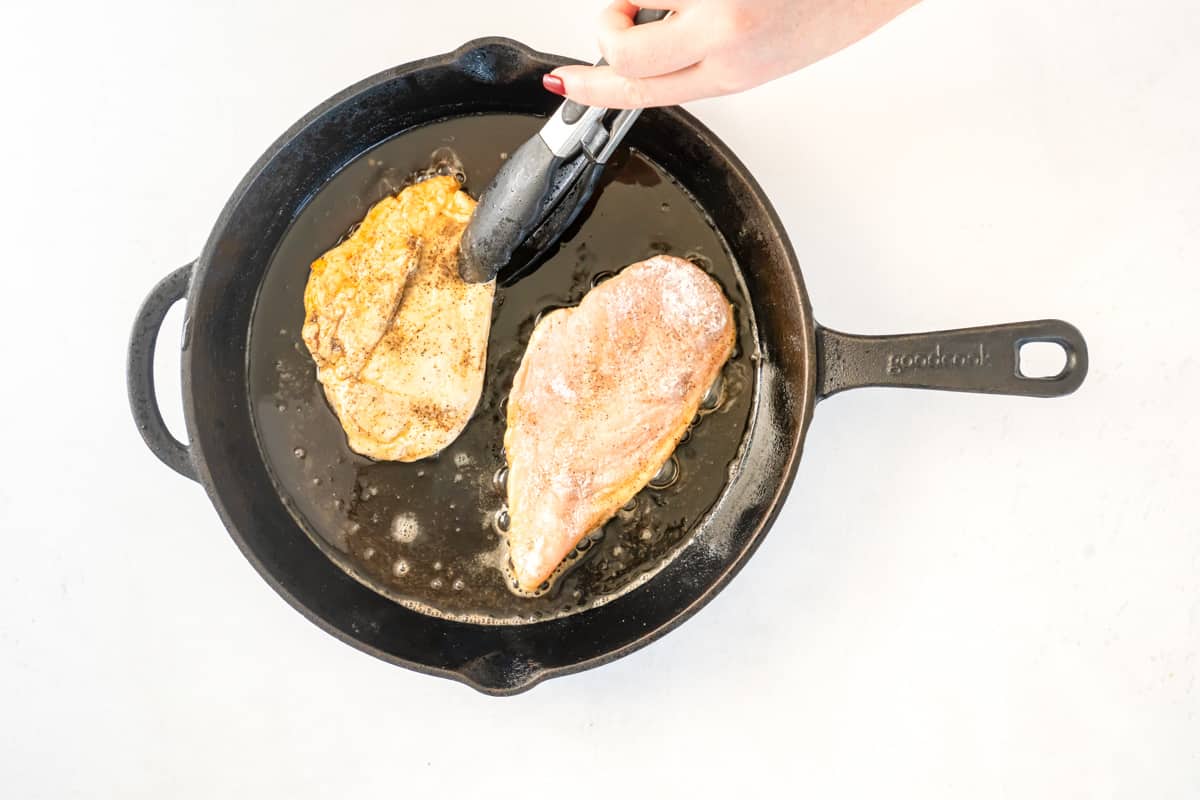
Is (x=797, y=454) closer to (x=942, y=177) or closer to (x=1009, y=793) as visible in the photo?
(x=942, y=177)

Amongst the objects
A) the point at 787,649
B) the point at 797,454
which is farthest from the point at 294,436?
the point at 787,649

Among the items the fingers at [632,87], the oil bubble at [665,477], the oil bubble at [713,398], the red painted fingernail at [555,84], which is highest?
the red painted fingernail at [555,84]

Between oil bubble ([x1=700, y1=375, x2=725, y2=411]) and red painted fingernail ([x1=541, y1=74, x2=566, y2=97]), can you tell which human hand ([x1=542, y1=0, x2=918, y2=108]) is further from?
oil bubble ([x1=700, y1=375, x2=725, y2=411])

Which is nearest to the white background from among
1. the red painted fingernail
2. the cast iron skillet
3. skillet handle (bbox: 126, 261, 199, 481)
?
the cast iron skillet

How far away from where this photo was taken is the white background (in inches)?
61.6

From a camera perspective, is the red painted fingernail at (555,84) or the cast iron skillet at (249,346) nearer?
the red painted fingernail at (555,84)

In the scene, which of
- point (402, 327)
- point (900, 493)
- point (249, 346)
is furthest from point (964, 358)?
point (249, 346)

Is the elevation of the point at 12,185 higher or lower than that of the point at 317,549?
higher

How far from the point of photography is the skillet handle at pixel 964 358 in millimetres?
1265

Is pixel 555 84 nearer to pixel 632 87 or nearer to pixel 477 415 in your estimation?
pixel 632 87

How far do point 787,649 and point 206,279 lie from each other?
1259 millimetres

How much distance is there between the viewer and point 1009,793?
158cm

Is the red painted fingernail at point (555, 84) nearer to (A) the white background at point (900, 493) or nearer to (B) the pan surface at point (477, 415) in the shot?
(B) the pan surface at point (477, 415)

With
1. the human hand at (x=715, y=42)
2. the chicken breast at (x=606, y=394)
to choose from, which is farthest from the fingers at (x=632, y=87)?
the chicken breast at (x=606, y=394)
